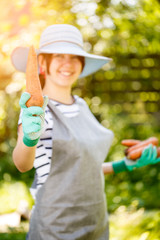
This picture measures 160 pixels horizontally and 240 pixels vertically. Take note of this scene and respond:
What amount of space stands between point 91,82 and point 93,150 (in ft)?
13.5

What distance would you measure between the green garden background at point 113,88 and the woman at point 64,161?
1.77 ft

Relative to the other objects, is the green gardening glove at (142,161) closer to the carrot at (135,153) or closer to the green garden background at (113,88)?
the carrot at (135,153)

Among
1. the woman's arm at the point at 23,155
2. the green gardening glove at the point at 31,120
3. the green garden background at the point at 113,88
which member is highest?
the green gardening glove at the point at 31,120

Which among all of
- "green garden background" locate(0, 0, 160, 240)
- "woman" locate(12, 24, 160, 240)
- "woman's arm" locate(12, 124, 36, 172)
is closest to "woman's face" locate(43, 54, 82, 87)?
"woman" locate(12, 24, 160, 240)

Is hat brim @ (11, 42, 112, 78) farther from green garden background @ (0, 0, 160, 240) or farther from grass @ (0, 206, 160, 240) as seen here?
grass @ (0, 206, 160, 240)

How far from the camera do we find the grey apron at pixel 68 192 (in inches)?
61.1

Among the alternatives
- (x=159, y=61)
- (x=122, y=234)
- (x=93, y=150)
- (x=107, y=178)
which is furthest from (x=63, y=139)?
(x=159, y=61)

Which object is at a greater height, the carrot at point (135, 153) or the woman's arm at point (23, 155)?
the woman's arm at point (23, 155)

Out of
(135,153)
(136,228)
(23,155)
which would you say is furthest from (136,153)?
(23,155)

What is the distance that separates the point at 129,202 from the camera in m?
3.60

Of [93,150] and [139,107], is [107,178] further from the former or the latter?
[93,150]

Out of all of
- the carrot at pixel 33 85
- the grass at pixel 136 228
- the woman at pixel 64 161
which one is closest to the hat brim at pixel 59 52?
the woman at pixel 64 161

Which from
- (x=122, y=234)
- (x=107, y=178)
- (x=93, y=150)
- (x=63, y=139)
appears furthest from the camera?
(x=107, y=178)

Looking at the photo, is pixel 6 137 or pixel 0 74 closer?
pixel 0 74
